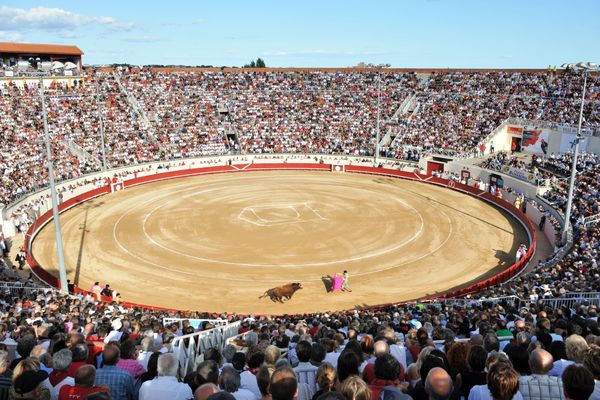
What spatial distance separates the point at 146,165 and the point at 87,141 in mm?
7074

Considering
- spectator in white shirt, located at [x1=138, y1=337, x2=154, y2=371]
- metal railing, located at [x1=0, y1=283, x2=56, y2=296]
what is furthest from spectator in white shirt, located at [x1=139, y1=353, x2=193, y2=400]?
metal railing, located at [x1=0, y1=283, x2=56, y2=296]

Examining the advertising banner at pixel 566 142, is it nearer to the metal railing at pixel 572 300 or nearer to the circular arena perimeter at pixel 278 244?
the circular arena perimeter at pixel 278 244

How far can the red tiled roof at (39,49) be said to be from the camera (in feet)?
229

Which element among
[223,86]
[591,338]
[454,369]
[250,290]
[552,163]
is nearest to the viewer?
[454,369]

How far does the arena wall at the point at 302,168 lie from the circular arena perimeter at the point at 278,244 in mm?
869

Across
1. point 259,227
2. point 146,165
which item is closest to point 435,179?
point 259,227

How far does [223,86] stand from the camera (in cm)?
7756

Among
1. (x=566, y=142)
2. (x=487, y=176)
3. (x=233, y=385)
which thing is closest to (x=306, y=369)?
(x=233, y=385)

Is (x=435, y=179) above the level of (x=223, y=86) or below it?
below

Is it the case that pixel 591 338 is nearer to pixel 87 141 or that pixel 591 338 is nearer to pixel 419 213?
pixel 419 213

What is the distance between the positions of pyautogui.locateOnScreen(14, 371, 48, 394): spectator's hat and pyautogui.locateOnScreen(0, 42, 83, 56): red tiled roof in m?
75.7

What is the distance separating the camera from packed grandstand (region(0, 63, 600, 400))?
21.6ft

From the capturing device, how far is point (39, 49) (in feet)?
240

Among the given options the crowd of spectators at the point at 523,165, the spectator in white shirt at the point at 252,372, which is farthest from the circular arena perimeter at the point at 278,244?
the spectator in white shirt at the point at 252,372
